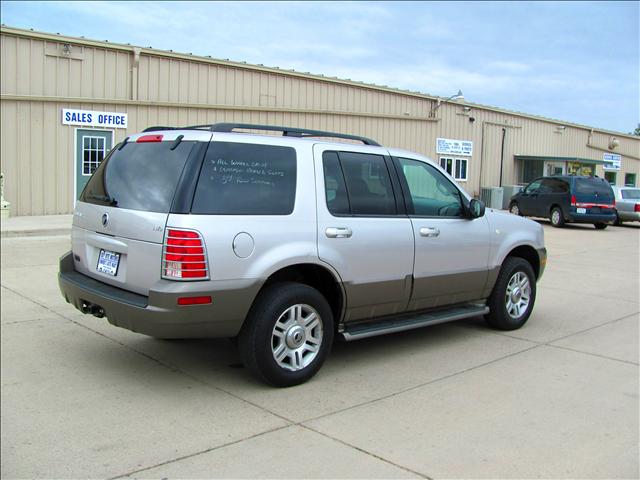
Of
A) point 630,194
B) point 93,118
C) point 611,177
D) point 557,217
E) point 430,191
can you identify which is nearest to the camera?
point 430,191

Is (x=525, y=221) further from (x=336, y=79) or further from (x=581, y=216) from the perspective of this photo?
(x=336, y=79)

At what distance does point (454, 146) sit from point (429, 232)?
24.5 metres

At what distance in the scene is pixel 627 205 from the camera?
73.9ft

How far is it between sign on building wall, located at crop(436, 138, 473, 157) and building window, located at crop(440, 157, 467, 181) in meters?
0.34

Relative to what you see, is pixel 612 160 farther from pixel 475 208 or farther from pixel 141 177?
pixel 141 177

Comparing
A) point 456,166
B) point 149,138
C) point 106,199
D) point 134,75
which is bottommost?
point 106,199

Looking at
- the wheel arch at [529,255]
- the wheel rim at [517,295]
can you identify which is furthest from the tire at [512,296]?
the wheel arch at [529,255]

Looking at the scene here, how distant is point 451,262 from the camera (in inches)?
233

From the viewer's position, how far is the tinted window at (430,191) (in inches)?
229

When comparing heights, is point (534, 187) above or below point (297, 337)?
above

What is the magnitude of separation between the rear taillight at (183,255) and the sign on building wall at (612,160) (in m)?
40.0

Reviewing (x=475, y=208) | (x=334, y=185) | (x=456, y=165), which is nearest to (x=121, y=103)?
Result: (x=475, y=208)

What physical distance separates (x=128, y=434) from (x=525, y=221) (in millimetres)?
4761

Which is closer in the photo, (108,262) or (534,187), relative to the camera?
(108,262)
